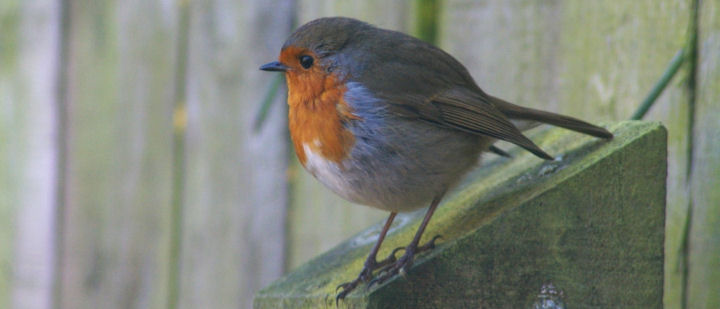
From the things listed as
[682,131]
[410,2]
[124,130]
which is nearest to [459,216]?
[682,131]

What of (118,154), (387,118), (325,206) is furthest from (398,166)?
(118,154)

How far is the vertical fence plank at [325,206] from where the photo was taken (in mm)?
2414

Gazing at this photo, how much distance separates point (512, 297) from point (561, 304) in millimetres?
82

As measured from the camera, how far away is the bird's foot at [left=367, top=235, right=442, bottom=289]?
139cm

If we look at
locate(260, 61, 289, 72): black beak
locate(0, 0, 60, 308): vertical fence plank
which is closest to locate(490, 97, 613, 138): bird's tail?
locate(260, 61, 289, 72): black beak

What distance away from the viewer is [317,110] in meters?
1.83

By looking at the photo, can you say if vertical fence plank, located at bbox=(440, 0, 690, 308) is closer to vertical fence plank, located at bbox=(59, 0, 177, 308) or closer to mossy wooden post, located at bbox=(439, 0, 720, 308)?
mossy wooden post, located at bbox=(439, 0, 720, 308)

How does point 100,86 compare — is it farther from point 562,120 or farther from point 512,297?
point 512,297

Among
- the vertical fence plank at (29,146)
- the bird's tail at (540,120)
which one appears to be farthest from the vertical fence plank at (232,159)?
the bird's tail at (540,120)

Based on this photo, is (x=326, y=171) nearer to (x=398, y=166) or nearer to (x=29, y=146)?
(x=398, y=166)

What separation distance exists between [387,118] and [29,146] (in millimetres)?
1907

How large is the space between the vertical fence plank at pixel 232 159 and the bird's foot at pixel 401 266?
124 cm

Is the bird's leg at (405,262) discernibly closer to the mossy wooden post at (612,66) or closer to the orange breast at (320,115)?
the orange breast at (320,115)

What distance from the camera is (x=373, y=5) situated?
244 cm
